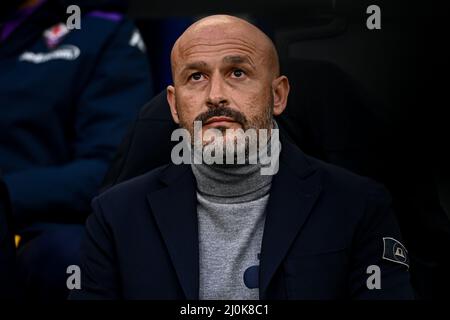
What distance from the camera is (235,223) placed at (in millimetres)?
1525

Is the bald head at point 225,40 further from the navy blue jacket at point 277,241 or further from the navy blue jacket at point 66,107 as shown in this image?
the navy blue jacket at point 66,107

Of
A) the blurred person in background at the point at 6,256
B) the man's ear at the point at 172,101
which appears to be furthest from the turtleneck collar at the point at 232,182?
the blurred person in background at the point at 6,256

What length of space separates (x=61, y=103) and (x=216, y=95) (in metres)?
0.71

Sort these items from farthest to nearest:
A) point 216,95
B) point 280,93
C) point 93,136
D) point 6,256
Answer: point 93,136
point 6,256
point 280,93
point 216,95

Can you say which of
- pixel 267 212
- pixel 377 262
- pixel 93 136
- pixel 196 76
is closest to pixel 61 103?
pixel 93 136

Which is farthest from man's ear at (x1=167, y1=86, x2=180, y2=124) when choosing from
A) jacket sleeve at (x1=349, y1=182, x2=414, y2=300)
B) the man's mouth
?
jacket sleeve at (x1=349, y1=182, x2=414, y2=300)

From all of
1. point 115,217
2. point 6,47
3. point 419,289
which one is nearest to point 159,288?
point 115,217

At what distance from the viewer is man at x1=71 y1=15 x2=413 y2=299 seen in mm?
1497

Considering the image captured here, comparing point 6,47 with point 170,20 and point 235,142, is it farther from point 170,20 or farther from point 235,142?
point 235,142

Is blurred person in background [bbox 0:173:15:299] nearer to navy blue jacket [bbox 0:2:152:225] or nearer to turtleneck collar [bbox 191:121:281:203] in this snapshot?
navy blue jacket [bbox 0:2:152:225]

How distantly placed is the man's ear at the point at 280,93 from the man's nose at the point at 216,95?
0.12m

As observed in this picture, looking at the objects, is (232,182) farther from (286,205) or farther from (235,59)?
(235,59)
